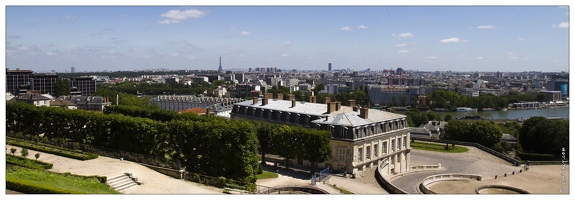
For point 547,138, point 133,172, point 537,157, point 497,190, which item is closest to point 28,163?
point 133,172

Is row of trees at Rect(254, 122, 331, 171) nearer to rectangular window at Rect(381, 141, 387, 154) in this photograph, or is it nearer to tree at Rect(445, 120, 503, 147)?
rectangular window at Rect(381, 141, 387, 154)

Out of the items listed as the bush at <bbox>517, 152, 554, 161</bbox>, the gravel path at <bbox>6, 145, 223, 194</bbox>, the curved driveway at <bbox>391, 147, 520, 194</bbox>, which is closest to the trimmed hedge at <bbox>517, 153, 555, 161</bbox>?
the bush at <bbox>517, 152, 554, 161</bbox>

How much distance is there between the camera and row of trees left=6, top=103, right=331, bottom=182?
85.1 ft

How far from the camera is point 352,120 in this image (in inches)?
1282

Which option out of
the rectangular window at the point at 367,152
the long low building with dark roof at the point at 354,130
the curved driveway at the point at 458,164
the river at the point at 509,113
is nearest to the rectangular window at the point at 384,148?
the long low building with dark roof at the point at 354,130

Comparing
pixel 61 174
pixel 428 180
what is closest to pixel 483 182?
pixel 428 180

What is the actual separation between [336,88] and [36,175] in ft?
532

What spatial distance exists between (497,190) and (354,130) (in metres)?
8.92

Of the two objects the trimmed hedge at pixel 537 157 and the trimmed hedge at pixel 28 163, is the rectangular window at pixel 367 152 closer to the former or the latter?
the trimmed hedge at pixel 28 163

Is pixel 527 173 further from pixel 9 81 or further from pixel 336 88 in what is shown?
pixel 336 88

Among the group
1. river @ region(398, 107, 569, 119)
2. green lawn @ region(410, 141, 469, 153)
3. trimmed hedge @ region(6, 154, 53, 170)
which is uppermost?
trimmed hedge @ region(6, 154, 53, 170)

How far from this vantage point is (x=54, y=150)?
90.8 feet

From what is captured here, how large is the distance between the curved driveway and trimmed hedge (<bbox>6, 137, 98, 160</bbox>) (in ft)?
59.1

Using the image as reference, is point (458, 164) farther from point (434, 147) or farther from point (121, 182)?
point (121, 182)
